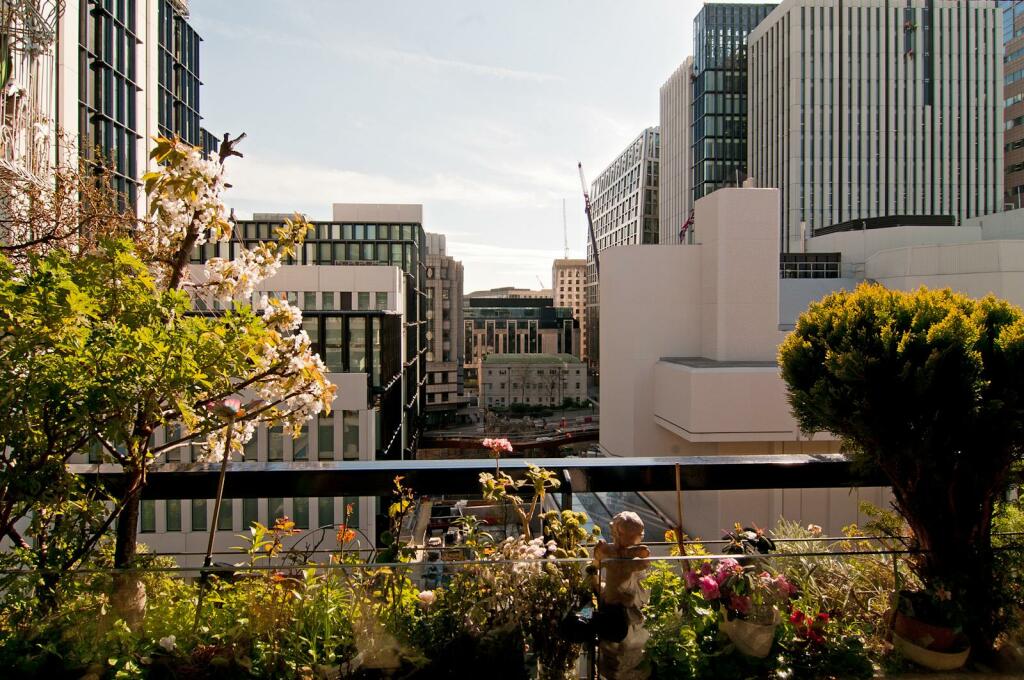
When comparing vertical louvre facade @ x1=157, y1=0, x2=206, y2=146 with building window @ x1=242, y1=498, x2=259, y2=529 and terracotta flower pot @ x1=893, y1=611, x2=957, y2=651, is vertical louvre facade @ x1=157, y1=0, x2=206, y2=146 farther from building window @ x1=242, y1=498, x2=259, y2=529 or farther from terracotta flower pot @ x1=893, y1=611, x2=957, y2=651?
terracotta flower pot @ x1=893, y1=611, x2=957, y2=651

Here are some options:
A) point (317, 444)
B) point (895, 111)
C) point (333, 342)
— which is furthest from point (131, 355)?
point (895, 111)

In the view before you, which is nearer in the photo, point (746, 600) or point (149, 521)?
point (746, 600)

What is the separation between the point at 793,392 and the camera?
2.73 meters

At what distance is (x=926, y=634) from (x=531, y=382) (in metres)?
80.8

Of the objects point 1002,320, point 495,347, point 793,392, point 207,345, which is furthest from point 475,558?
point 495,347

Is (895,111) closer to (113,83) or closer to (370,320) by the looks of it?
(370,320)

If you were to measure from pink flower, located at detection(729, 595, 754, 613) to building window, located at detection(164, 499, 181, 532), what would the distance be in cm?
1482

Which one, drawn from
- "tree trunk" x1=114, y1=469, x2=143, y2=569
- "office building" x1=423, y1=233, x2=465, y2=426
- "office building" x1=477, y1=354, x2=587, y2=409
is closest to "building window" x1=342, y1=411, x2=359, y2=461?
"tree trunk" x1=114, y1=469, x2=143, y2=569

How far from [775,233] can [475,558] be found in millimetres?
12768

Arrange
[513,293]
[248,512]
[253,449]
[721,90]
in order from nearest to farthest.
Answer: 1. [248,512]
2. [253,449]
3. [721,90]
4. [513,293]

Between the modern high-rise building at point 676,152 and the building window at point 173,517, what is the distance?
60818 mm

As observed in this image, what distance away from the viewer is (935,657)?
7.09 feet

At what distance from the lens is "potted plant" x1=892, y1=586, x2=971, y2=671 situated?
216cm

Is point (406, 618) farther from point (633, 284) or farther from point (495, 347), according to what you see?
point (495, 347)
